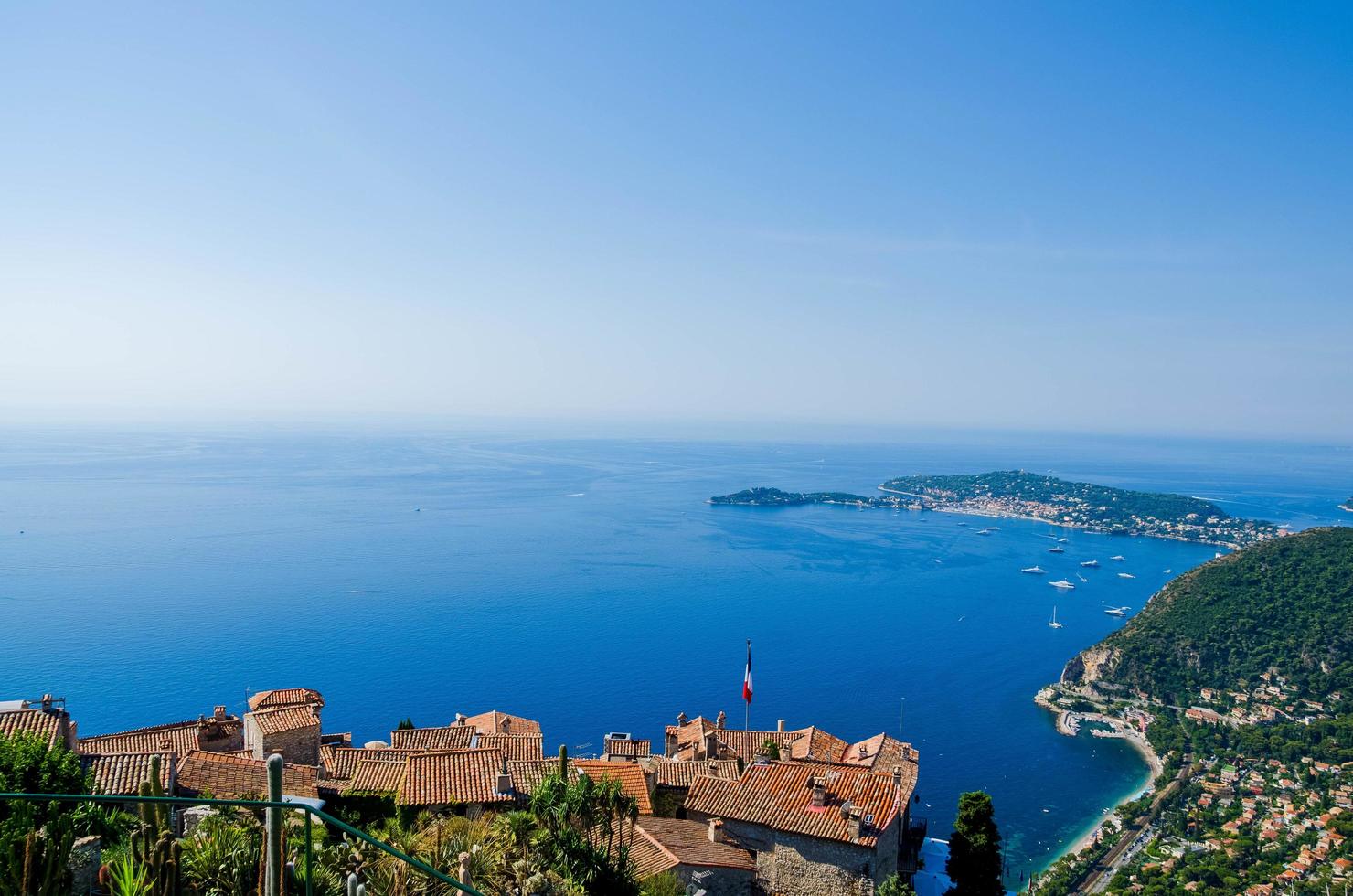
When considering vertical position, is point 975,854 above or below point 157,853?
below

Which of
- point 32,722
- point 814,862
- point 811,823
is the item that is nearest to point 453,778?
point 811,823

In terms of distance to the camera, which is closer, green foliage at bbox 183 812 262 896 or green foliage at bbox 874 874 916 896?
green foliage at bbox 183 812 262 896

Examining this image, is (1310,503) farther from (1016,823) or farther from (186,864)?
(186,864)

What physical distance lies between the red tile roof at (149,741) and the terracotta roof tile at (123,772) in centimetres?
386

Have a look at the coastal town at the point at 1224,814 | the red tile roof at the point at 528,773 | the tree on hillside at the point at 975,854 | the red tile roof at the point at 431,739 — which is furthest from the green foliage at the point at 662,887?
the coastal town at the point at 1224,814

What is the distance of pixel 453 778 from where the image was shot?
14.7 m

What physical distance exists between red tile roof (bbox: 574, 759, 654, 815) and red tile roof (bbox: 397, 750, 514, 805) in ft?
6.97

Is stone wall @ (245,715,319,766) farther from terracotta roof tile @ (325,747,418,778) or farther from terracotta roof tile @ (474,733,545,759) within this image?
terracotta roof tile @ (474,733,545,759)

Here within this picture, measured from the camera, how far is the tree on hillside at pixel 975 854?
16828 mm

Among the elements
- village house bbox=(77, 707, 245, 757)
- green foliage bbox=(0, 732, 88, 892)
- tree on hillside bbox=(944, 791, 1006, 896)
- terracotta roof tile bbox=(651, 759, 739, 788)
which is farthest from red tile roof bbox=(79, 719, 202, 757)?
tree on hillside bbox=(944, 791, 1006, 896)

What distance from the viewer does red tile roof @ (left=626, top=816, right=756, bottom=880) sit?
1334 centimetres

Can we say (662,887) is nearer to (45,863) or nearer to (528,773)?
(528,773)

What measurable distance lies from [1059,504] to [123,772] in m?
149

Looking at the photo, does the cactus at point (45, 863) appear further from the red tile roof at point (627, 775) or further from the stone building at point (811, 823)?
the stone building at point (811, 823)
